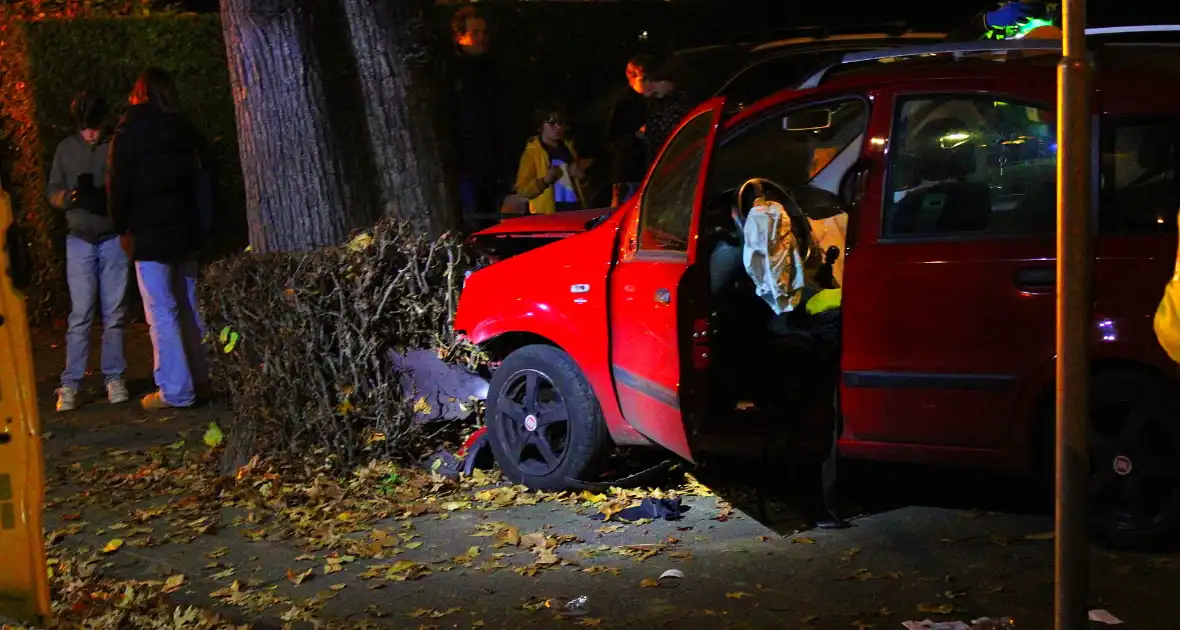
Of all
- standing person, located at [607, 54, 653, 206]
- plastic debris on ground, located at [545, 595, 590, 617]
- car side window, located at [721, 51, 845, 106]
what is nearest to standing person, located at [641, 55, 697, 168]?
standing person, located at [607, 54, 653, 206]

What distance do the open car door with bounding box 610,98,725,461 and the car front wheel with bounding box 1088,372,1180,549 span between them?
5.13ft

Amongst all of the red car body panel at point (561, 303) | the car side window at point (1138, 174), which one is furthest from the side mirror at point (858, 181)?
the red car body panel at point (561, 303)

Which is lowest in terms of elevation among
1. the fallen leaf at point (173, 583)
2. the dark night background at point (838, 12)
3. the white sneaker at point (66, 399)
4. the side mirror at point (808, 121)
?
the fallen leaf at point (173, 583)

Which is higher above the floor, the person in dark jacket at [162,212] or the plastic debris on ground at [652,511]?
the person in dark jacket at [162,212]

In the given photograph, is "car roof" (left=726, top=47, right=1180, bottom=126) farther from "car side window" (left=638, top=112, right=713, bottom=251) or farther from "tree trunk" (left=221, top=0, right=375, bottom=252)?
"tree trunk" (left=221, top=0, right=375, bottom=252)

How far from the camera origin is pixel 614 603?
511 centimetres

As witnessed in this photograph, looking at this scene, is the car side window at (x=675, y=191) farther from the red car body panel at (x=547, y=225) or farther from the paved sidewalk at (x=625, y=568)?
the paved sidewalk at (x=625, y=568)

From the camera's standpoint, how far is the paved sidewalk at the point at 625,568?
16.2 ft

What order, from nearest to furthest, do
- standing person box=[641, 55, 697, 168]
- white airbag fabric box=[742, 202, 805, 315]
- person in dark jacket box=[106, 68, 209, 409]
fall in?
white airbag fabric box=[742, 202, 805, 315] → person in dark jacket box=[106, 68, 209, 409] → standing person box=[641, 55, 697, 168]

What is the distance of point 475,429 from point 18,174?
714 cm

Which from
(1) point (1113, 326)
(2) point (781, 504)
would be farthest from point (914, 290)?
(2) point (781, 504)

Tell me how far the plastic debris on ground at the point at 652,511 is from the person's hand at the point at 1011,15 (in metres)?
3.15

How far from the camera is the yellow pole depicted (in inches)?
138

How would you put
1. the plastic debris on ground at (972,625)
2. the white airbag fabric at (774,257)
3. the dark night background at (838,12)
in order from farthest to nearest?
the dark night background at (838,12) < the white airbag fabric at (774,257) < the plastic debris on ground at (972,625)
